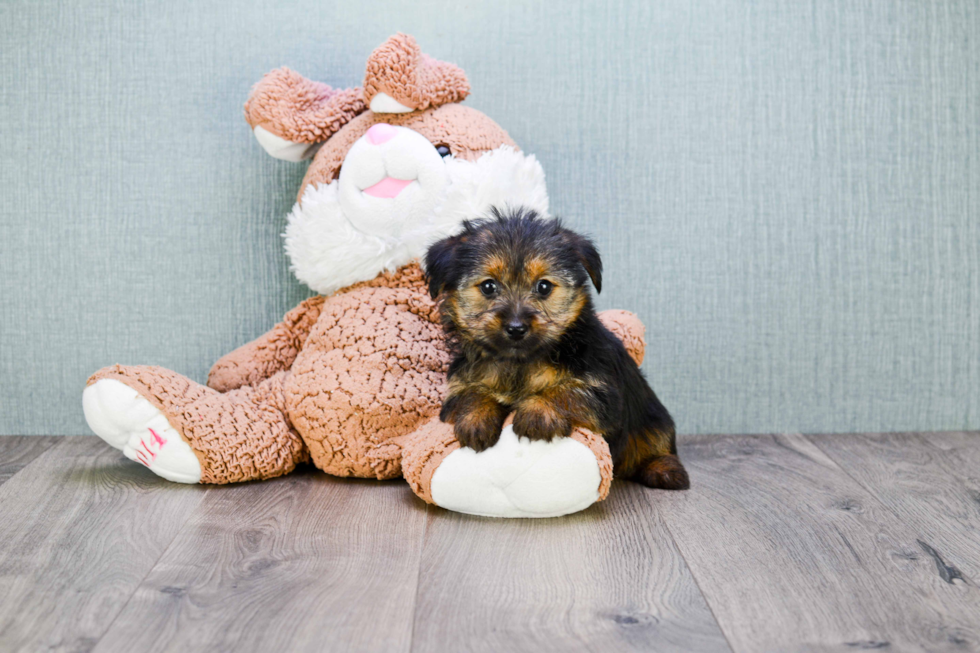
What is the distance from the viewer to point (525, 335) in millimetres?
1894

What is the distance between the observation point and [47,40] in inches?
112

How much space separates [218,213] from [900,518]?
234 cm

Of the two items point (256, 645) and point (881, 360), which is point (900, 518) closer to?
point (881, 360)

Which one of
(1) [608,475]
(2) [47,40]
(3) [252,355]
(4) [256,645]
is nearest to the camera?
(4) [256,645]

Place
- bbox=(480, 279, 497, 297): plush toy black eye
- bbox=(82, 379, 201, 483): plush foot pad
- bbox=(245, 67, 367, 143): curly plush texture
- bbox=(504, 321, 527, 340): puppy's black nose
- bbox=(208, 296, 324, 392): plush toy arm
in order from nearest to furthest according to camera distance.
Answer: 1. bbox=(504, 321, 527, 340): puppy's black nose
2. bbox=(480, 279, 497, 297): plush toy black eye
3. bbox=(82, 379, 201, 483): plush foot pad
4. bbox=(245, 67, 367, 143): curly plush texture
5. bbox=(208, 296, 324, 392): plush toy arm

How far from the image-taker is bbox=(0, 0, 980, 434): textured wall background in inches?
113

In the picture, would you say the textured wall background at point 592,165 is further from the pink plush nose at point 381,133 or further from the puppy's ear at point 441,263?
the puppy's ear at point 441,263

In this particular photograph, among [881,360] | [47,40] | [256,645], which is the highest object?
[47,40]

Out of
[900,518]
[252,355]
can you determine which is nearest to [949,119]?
[900,518]

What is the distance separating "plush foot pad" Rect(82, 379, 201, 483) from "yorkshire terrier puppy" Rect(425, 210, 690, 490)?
766 mm

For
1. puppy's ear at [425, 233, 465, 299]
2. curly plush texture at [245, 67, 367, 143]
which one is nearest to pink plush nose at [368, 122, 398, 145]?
curly plush texture at [245, 67, 367, 143]

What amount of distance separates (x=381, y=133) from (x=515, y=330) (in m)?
0.87

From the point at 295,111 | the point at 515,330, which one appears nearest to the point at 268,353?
Answer: the point at 295,111

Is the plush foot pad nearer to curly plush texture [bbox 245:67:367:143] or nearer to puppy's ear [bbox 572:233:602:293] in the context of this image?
curly plush texture [bbox 245:67:367:143]
